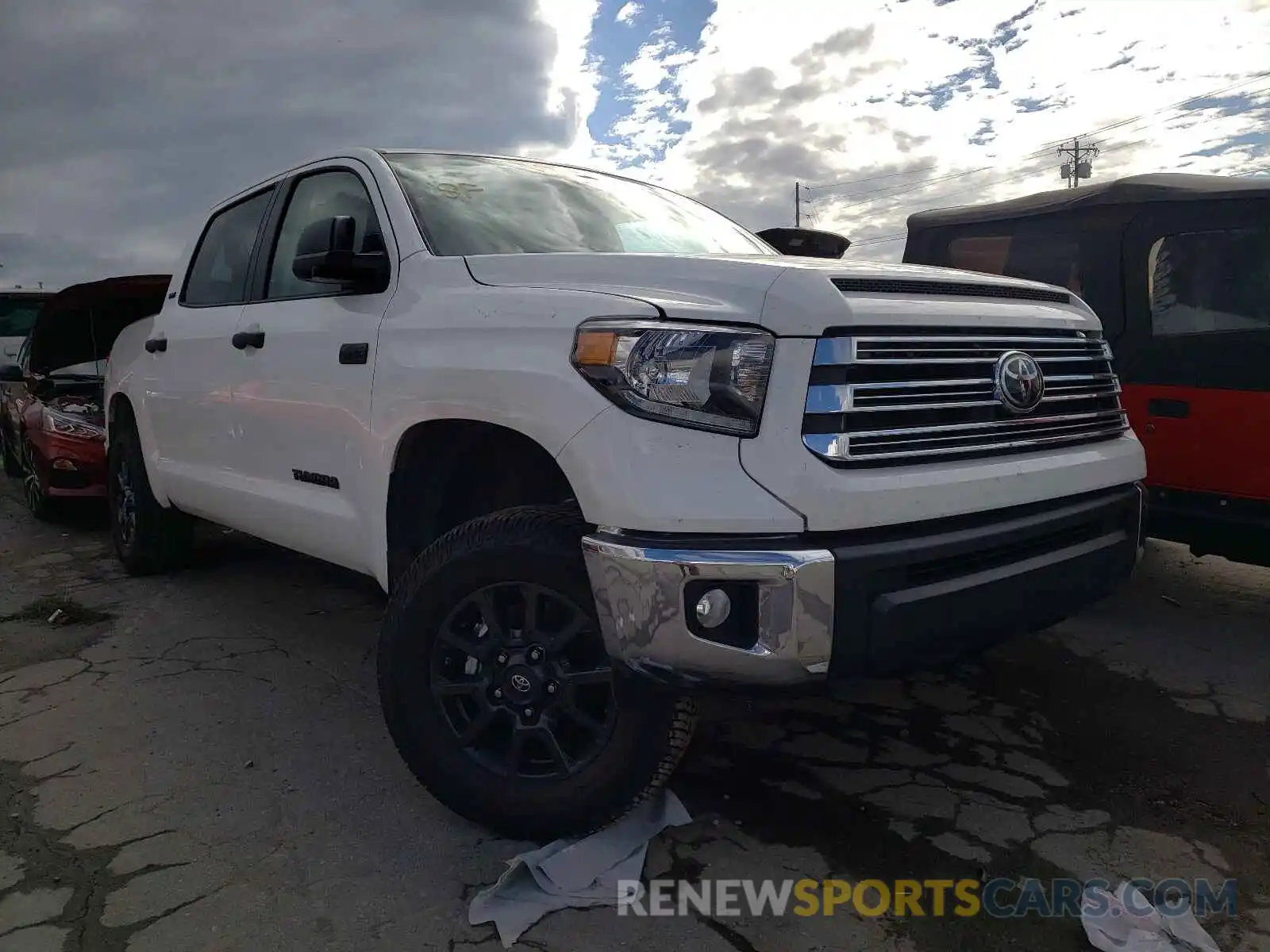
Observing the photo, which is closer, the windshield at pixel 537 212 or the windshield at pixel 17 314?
the windshield at pixel 537 212

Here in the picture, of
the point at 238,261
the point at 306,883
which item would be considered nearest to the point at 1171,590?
the point at 306,883

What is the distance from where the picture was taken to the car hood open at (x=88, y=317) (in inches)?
242

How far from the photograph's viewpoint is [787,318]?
2082mm

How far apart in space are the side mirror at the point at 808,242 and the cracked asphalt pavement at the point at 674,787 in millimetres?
1699

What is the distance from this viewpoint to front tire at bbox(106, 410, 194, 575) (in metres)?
4.97

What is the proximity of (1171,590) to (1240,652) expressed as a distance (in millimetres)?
940

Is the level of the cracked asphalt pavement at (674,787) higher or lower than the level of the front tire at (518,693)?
lower

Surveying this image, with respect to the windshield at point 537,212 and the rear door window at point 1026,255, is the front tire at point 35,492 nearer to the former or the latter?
the windshield at point 537,212

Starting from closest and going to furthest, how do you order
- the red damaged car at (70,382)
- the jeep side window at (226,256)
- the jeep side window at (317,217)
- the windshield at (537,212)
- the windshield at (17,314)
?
the windshield at (537,212)
the jeep side window at (317,217)
the jeep side window at (226,256)
the red damaged car at (70,382)
the windshield at (17,314)

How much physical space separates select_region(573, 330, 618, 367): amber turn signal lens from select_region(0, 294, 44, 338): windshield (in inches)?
398

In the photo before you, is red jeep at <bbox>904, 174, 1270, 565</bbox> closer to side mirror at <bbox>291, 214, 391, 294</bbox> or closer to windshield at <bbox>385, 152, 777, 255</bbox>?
windshield at <bbox>385, 152, 777, 255</bbox>

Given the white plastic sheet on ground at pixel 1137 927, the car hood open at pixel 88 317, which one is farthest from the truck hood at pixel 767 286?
the car hood open at pixel 88 317

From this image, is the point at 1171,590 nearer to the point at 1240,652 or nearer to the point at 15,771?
the point at 1240,652

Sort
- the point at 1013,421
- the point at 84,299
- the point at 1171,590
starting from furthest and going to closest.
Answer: the point at 84,299 < the point at 1171,590 < the point at 1013,421
